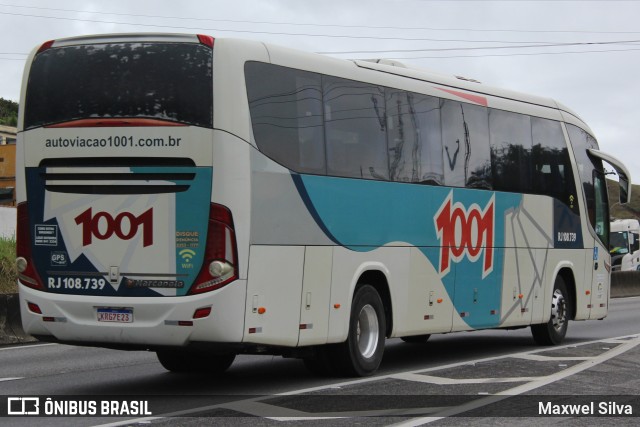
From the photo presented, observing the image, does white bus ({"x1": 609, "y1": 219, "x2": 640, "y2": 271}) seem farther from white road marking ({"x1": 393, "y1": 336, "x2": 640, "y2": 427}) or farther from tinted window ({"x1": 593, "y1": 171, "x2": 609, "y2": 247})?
white road marking ({"x1": 393, "y1": 336, "x2": 640, "y2": 427})

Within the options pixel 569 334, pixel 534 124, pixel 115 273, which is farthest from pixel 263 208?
pixel 569 334

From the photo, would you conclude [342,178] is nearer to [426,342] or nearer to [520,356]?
[520,356]

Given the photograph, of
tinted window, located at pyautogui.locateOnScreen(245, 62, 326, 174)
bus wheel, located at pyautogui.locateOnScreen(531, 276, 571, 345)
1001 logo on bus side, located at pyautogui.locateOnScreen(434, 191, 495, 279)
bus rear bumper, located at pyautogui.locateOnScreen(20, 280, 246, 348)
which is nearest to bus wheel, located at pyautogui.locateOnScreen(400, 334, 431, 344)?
bus wheel, located at pyautogui.locateOnScreen(531, 276, 571, 345)

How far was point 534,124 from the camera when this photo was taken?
59.9 ft

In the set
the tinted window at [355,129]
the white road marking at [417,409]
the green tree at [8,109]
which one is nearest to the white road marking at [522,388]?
the white road marking at [417,409]

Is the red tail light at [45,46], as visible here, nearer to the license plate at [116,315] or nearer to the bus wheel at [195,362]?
the license plate at [116,315]

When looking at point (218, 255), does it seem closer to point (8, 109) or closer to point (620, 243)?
point (620, 243)

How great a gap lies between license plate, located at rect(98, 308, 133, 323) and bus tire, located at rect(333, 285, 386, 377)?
2759mm

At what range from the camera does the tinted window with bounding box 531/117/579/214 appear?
18188mm

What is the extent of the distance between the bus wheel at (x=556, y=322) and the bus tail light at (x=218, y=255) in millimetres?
8482

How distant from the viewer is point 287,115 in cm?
1234

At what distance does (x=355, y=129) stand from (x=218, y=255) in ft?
9.83

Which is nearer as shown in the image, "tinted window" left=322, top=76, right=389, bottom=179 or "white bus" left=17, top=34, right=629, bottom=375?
"white bus" left=17, top=34, right=629, bottom=375

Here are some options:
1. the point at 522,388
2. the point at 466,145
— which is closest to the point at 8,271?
the point at 466,145
